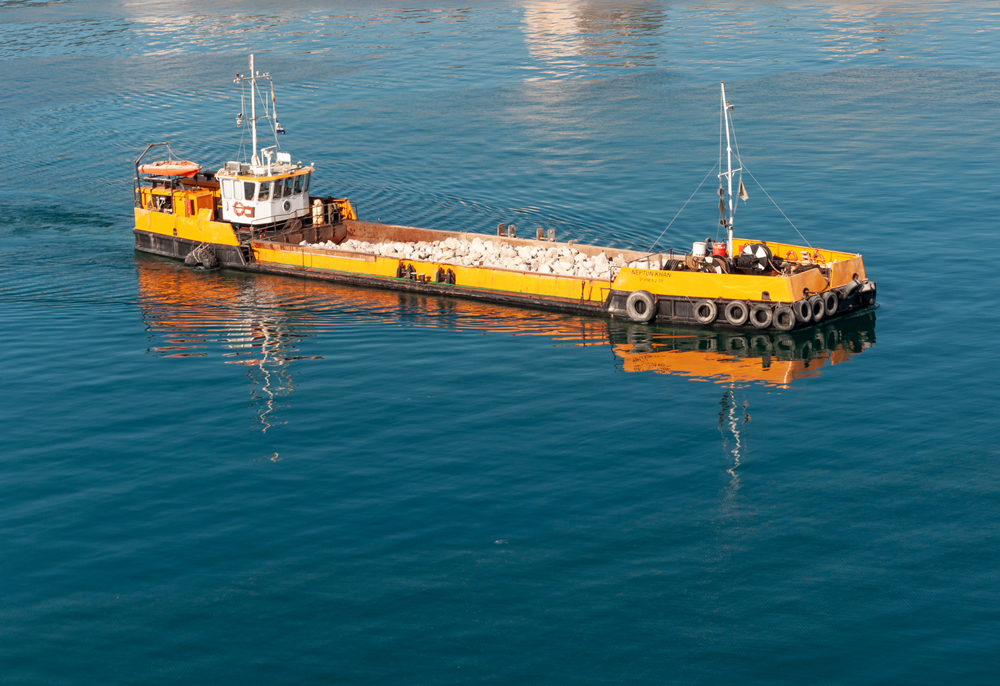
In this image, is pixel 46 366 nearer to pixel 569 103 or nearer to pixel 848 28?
pixel 569 103

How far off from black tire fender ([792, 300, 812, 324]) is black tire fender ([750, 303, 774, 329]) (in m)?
0.85

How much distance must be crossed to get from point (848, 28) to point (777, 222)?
57.0 meters

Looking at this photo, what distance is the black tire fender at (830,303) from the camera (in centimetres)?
3888

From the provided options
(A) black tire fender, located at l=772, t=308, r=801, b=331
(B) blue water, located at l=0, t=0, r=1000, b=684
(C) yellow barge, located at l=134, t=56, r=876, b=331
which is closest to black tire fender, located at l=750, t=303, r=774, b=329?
(C) yellow barge, located at l=134, t=56, r=876, b=331

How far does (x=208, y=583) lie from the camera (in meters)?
23.4

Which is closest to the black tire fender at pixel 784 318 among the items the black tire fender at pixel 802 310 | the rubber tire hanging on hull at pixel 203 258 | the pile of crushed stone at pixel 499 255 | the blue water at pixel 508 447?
the black tire fender at pixel 802 310

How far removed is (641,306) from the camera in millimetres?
40250

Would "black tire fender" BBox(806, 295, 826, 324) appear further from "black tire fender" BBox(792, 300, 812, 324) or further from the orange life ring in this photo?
the orange life ring

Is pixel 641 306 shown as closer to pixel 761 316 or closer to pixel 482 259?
pixel 761 316

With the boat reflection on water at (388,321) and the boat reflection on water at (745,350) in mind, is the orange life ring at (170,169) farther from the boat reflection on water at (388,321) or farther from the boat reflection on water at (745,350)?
the boat reflection on water at (745,350)

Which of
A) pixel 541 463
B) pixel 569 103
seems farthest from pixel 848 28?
pixel 541 463

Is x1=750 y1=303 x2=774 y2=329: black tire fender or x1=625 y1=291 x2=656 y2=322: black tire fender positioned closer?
x1=750 y1=303 x2=774 y2=329: black tire fender

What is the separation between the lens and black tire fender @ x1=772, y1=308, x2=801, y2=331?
38.1 m

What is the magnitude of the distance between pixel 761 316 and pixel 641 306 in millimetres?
4474
